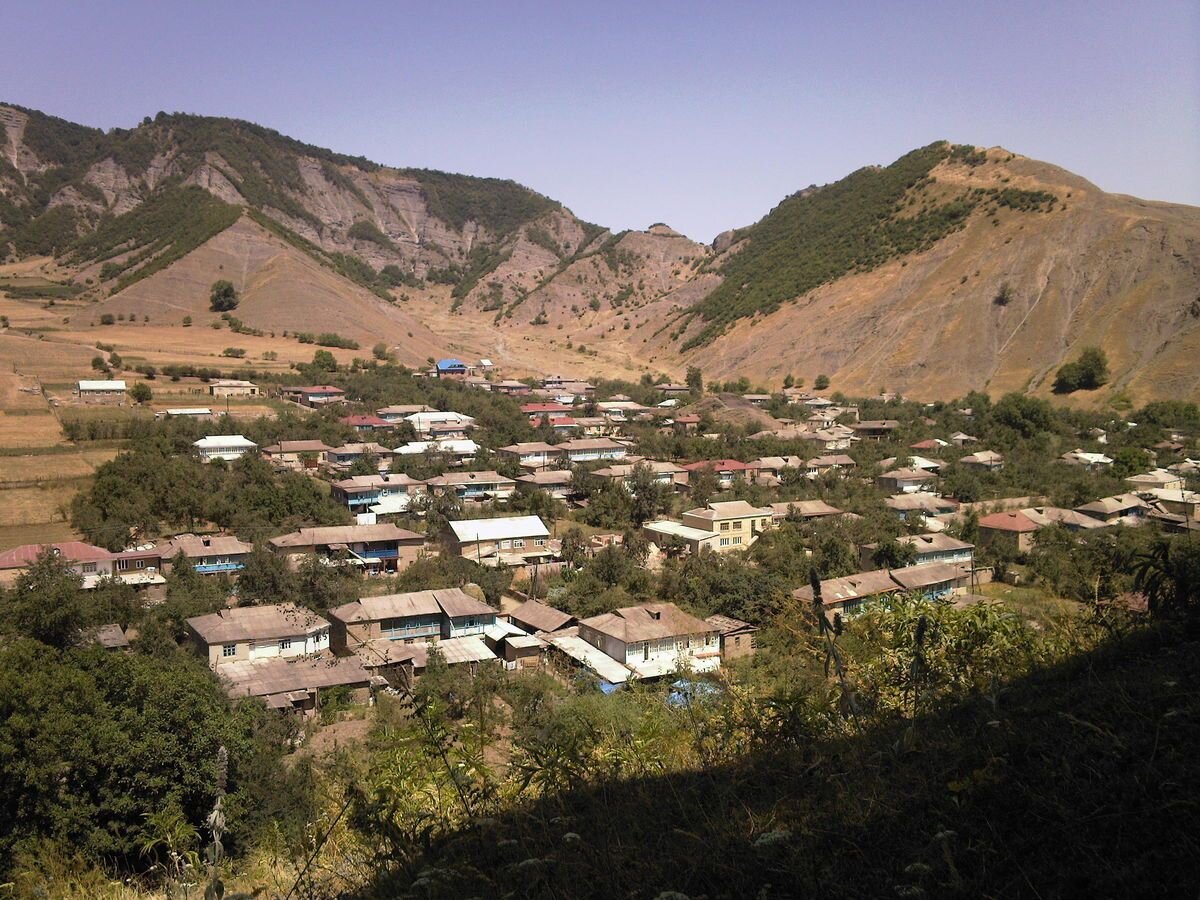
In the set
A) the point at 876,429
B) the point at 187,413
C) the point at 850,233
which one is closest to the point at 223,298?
the point at 187,413

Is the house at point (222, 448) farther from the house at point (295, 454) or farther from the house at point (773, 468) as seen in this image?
the house at point (773, 468)

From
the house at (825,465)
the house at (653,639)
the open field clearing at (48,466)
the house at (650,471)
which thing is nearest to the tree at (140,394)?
the open field clearing at (48,466)

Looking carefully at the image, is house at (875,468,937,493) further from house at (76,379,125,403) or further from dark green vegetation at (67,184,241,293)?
dark green vegetation at (67,184,241,293)

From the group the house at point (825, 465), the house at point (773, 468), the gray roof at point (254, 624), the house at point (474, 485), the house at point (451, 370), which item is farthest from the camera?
the house at point (451, 370)

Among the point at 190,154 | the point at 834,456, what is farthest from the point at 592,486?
the point at 190,154

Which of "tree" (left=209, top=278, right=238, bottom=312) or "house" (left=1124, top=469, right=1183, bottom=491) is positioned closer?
"house" (left=1124, top=469, right=1183, bottom=491)

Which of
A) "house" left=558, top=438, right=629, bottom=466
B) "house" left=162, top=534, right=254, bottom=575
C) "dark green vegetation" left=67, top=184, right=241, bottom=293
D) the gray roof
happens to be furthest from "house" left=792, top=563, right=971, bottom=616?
"dark green vegetation" left=67, top=184, right=241, bottom=293
